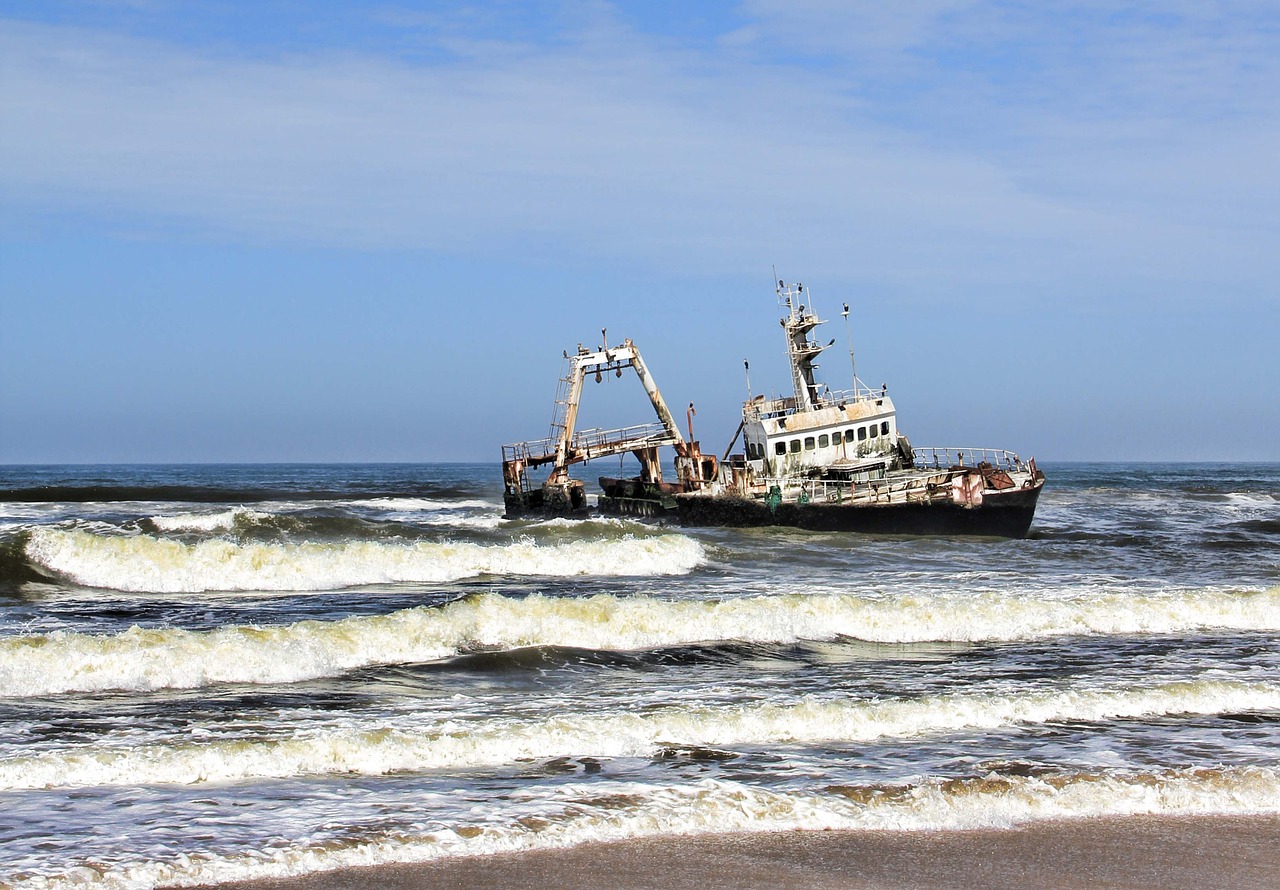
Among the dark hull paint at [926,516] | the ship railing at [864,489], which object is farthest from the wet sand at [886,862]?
the ship railing at [864,489]

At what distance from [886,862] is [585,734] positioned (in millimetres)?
3171

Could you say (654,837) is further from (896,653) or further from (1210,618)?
(1210,618)

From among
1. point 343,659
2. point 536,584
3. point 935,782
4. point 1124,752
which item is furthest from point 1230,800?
point 536,584

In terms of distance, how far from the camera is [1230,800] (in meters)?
8.30

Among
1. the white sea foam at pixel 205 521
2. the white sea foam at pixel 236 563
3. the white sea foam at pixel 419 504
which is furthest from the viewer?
the white sea foam at pixel 419 504

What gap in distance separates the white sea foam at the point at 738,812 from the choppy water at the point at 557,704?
0.08ft

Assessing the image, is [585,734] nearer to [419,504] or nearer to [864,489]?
[864,489]

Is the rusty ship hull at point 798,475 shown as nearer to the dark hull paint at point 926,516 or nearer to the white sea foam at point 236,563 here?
the dark hull paint at point 926,516

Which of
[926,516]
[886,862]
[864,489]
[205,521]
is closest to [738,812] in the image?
[886,862]

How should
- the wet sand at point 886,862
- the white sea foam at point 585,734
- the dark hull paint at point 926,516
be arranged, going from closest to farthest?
the wet sand at point 886,862
the white sea foam at point 585,734
the dark hull paint at point 926,516

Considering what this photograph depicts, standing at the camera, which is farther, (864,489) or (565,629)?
(864,489)

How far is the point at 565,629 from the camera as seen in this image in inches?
578

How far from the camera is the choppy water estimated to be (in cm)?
766

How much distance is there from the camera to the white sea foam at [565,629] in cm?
1191
